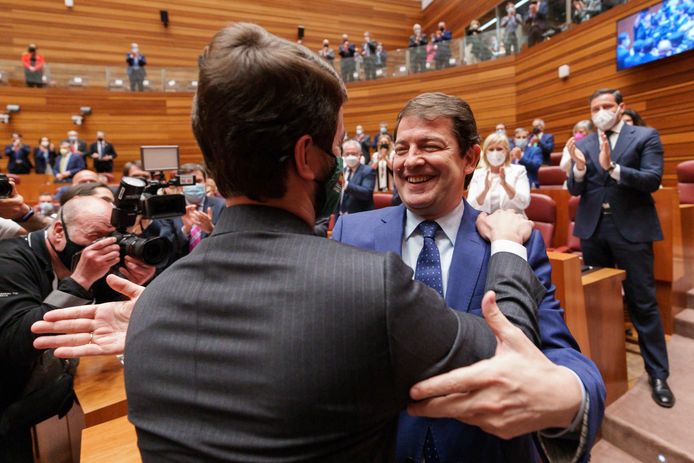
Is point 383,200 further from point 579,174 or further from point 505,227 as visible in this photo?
point 505,227

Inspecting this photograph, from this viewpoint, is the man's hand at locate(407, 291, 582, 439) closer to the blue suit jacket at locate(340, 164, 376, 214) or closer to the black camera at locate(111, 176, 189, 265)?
the black camera at locate(111, 176, 189, 265)

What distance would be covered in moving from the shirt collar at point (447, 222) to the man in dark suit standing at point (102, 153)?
908 centimetres

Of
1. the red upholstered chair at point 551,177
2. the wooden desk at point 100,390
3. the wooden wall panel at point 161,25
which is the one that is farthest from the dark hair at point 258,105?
the wooden wall panel at point 161,25

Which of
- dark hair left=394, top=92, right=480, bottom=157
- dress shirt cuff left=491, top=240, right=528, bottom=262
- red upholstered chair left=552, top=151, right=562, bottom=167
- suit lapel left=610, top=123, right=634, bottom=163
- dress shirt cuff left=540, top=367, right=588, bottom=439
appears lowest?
dress shirt cuff left=540, top=367, right=588, bottom=439

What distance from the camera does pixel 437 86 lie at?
33.1ft

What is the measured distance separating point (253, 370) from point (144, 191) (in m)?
1.06

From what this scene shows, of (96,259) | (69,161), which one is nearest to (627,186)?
(96,259)

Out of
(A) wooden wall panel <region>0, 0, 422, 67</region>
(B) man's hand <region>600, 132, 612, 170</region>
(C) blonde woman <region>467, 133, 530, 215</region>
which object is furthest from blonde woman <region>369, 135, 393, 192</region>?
(A) wooden wall panel <region>0, 0, 422, 67</region>

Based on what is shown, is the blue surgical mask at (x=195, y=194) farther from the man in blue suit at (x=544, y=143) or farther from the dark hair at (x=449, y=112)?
the man in blue suit at (x=544, y=143)

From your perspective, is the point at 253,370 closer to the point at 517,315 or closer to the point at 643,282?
the point at 517,315

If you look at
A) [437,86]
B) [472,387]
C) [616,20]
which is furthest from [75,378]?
[437,86]

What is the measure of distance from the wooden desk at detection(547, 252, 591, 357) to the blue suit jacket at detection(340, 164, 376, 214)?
244 cm

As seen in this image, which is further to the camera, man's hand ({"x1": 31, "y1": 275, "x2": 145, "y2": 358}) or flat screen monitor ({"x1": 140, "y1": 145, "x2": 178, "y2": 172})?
flat screen monitor ({"x1": 140, "y1": 145, "x2": 178, "y2": 172})

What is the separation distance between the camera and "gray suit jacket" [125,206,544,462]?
553 millimetres
